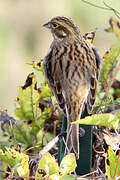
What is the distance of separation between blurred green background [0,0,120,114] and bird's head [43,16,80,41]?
8.12 ft

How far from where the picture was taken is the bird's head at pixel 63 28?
2.22m

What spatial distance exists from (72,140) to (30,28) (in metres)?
3.86

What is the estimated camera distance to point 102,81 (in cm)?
215

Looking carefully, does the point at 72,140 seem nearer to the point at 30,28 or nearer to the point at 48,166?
the point at 48,166

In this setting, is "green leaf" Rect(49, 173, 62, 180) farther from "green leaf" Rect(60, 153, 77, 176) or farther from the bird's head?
the bird's head

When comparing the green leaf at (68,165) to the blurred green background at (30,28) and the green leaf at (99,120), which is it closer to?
the green leaf at (99,120)

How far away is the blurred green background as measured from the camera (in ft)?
16.3

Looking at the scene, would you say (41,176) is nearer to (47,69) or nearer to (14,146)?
(14,146)

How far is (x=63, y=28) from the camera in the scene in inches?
90.5

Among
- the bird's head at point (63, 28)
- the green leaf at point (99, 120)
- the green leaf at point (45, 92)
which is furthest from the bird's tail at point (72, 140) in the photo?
the bird's head at point (63, 28)

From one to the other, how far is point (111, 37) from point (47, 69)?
128 inches

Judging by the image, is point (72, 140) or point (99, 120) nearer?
point (99, 120)

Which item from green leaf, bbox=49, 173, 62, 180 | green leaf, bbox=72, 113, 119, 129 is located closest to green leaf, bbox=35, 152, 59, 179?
green leaf, bbox=49, 173, 62, 180

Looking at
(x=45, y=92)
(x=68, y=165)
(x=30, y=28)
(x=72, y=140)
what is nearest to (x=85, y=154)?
(x=72, y=140)
